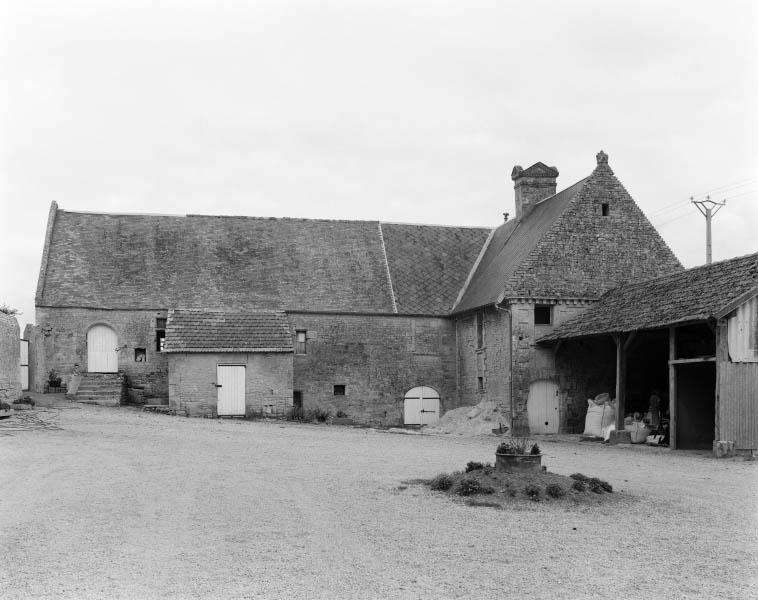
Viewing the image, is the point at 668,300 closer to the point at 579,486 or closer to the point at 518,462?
the point at 518,462

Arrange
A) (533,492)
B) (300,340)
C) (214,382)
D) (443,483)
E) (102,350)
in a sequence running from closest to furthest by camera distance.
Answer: (533,492) < (443,483) < (214,382) < (102,350) < (300,340)

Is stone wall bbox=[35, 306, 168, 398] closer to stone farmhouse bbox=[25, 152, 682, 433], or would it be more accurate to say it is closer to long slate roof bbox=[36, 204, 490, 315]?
stone farmhouse bbox=[25, 152, 682, 433]

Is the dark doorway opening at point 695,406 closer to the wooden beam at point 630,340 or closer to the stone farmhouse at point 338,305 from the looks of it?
the wooden beam at point 630,340

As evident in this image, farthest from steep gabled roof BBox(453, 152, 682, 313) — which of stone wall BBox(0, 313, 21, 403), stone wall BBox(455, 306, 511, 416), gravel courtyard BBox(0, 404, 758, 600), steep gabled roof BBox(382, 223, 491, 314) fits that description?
stone wall BBox(0, 313, 21, 403)

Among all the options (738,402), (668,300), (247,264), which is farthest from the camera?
(247,264)

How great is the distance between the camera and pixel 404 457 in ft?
63.2

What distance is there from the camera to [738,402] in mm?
20344

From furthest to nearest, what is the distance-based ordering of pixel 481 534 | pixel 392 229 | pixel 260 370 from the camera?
pixel 392 229 → pixel 260 370 → pixel 481 534

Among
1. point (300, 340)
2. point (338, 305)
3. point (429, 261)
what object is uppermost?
point (429, 261)

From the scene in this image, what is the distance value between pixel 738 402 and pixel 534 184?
16.0 m

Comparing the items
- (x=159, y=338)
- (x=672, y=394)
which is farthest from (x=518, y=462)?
(x=159, y=338)

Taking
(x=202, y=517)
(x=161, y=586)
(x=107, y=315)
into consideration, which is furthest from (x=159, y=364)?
(x=161, y=586)

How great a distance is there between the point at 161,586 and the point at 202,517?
3.23 m

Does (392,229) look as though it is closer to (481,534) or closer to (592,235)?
(592,235)
